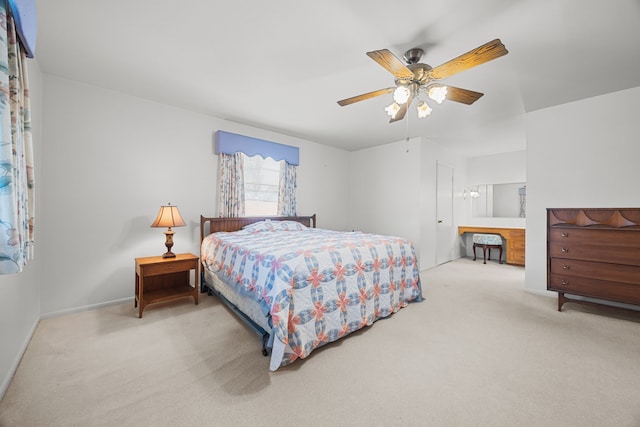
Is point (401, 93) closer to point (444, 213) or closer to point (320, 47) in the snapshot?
point (320, 47)

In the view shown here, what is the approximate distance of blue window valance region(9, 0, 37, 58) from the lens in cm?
106

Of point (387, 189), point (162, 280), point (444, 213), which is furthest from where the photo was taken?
point (444, 213)

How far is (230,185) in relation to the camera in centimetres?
398

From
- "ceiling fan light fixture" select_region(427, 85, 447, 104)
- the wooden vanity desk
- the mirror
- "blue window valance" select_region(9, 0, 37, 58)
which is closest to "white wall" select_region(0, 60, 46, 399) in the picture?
"blue window valance" select_region(9, 0, 37, 58)

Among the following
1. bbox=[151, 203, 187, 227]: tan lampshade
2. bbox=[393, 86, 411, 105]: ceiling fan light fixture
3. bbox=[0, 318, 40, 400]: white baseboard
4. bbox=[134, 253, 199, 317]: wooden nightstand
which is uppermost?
bbox=[393, 86, 411, 105]: ceiling fan light fixture

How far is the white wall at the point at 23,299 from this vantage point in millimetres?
1663

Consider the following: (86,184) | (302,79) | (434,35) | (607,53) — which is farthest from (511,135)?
(86,184)

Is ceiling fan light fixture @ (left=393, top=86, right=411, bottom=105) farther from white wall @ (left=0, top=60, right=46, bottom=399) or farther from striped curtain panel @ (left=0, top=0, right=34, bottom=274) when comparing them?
white wall @ (left=0, top=60, right=46, bottom=399)

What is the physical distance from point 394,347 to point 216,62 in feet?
10.2

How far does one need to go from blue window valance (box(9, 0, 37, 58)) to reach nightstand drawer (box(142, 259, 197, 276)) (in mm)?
2096

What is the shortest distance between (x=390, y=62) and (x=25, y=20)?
1985 millimetres

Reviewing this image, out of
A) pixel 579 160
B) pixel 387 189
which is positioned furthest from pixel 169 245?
pixel 579 160

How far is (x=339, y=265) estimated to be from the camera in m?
2.34

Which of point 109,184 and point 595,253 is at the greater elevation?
point 109,184
